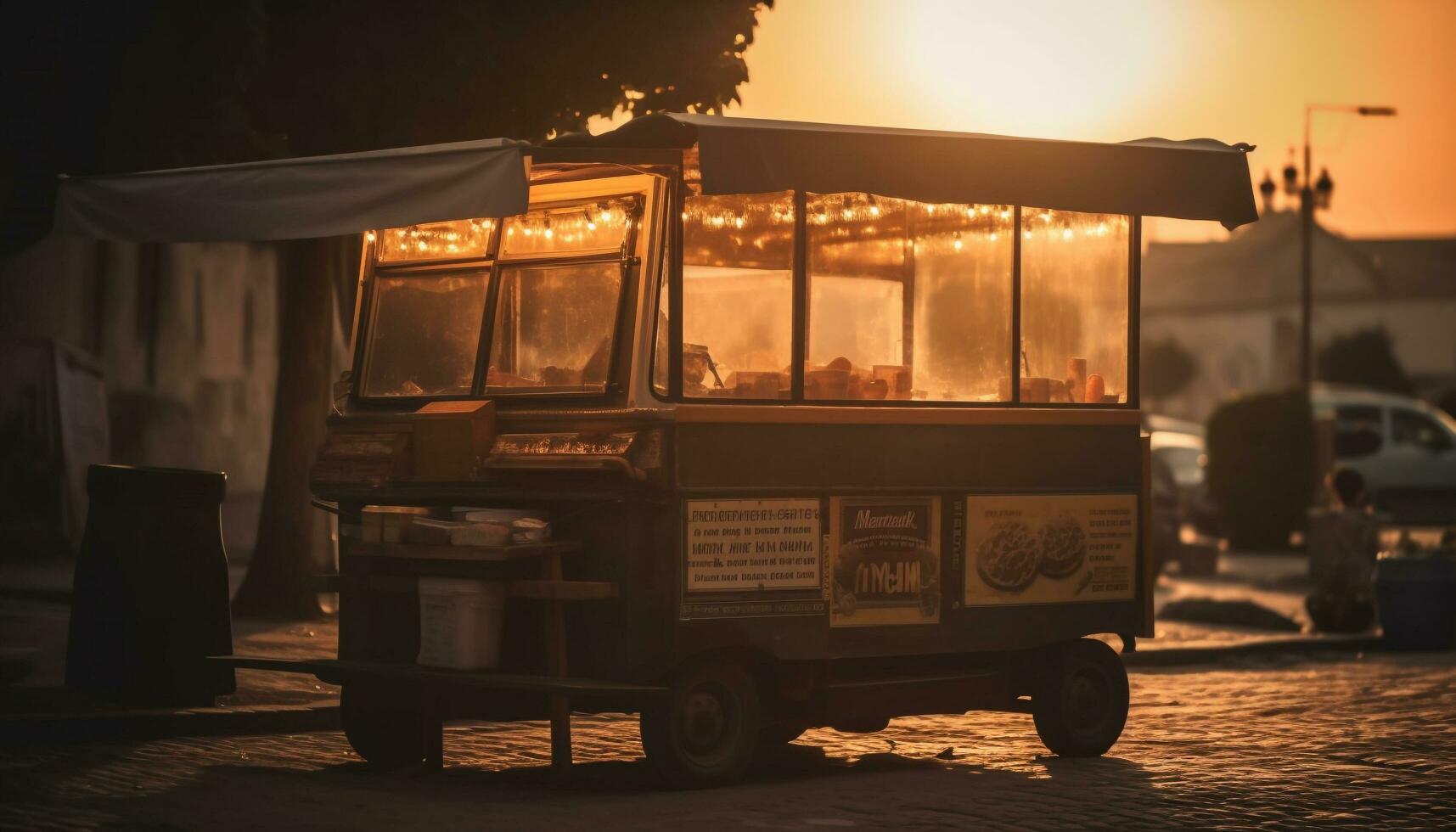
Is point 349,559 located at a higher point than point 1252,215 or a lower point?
lower

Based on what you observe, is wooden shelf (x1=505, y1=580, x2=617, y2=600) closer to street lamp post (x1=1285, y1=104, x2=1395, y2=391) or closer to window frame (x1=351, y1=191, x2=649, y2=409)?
window frame (x1=351, y1=191, x2=649, y2=409)

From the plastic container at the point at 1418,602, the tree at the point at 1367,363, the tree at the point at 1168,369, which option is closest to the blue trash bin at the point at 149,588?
the plastic container at the point at 1418,602

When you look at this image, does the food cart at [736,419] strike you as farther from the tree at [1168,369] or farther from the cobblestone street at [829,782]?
the tree at [1168,369]

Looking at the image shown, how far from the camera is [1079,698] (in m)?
11.0

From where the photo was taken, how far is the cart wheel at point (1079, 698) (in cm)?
1087

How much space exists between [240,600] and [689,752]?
299 inches

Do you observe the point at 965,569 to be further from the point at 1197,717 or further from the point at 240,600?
the point at 240,600

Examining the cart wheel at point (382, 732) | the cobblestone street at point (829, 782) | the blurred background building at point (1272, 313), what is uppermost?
the blurred background building at point (1272, 313)

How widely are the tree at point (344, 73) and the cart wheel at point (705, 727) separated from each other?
6547 mm

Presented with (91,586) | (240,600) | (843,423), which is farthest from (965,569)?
(240,600)

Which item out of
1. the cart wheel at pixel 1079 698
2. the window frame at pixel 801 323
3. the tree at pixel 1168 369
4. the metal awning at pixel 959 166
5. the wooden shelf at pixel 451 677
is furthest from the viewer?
the tree at pixel 1168 369

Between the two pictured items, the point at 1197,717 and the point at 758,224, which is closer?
the point at 758,224

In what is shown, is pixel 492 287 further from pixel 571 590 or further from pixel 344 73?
pixel 344 73

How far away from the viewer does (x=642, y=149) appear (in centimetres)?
925
